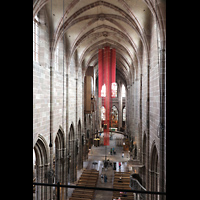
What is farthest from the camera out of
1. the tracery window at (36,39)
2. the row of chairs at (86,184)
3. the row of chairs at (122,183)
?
the row of chairs at (122,183)

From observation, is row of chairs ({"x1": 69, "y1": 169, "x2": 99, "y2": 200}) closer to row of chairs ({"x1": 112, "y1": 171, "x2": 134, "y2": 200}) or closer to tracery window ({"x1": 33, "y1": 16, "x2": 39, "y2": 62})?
row of chairs ({"x1": 112, "y1": 171, "x2": 134, "y2": 200})

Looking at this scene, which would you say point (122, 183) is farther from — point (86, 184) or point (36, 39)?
point (36, 39)

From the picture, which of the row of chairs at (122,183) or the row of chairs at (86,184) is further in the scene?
the row of chairs at (122,183)

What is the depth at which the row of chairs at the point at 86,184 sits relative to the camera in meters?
14.1

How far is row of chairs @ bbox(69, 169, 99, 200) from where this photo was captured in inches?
553

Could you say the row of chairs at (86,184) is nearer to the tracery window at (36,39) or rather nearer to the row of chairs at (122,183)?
the row of chairs at (122,183)

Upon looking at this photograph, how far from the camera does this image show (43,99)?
10.4 m

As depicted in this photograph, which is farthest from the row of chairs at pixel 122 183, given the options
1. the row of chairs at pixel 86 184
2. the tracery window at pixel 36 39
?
the tracery window at pixel 36 39

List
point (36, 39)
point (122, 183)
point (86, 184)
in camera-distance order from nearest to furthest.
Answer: point (36, 39) → point (122, 183) → point (86, 184)

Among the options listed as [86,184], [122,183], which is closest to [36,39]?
[86,184]

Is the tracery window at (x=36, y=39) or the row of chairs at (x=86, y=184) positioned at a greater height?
the tracery window at (x=36, y=39)

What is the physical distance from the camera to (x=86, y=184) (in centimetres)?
1616
